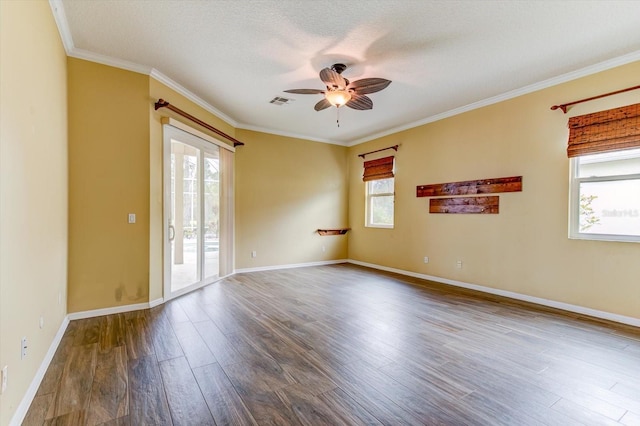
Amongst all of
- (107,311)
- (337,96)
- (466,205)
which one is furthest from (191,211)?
(466,205)

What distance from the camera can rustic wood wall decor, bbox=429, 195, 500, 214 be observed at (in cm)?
448

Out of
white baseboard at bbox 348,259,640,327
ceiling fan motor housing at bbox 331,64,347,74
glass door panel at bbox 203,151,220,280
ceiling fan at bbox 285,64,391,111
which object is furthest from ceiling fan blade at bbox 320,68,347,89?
white baseboard at bbox 348,259,640,327

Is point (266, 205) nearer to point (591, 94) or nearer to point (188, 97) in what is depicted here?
point (188, 97)

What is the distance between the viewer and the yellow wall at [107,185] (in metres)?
3.26

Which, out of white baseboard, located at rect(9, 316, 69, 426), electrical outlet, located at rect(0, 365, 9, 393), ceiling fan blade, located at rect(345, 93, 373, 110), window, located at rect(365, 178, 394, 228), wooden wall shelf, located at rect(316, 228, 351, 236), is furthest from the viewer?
wooden wall shelf, located at rect(316, 228, 351, 236)

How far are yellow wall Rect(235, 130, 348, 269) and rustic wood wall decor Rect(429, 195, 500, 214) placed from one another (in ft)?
8.26

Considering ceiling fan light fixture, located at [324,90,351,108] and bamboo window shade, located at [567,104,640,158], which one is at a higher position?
ceiling fan light fixture, located at [324,90,351,108]

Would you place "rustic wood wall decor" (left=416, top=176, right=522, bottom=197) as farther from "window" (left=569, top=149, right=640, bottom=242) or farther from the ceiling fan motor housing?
the ceiling fan motor housing

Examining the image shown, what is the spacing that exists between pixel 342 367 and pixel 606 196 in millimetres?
3673

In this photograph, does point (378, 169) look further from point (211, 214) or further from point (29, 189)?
point (29, 189)

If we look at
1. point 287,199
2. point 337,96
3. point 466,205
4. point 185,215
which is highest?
point 337,96

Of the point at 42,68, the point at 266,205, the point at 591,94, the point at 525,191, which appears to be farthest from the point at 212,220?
the point at 591,94

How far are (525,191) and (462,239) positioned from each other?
118 centimetres

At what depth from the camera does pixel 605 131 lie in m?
3.40
